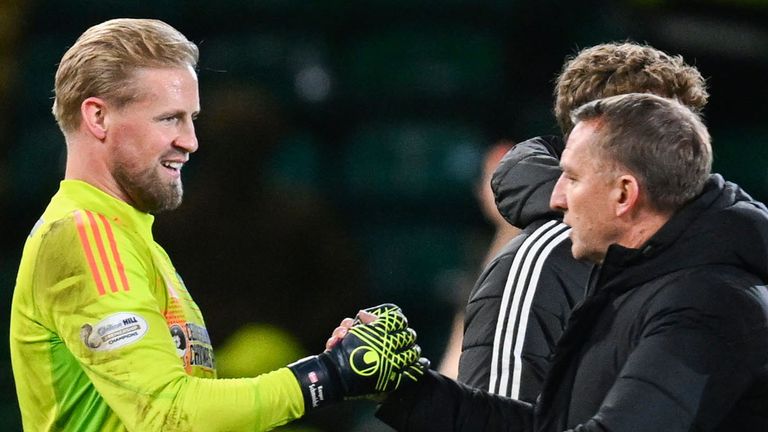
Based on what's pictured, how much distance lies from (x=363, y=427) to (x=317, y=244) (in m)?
0.74

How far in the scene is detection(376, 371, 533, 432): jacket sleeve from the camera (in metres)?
2.25

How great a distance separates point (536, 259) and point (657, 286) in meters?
0.43

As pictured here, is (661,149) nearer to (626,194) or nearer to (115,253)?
(626,194)

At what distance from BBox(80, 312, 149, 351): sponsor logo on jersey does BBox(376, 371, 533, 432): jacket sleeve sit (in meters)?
0.55

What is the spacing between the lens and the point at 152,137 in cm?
215

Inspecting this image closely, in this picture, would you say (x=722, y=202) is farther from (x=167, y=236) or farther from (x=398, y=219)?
(x=398, y=219)

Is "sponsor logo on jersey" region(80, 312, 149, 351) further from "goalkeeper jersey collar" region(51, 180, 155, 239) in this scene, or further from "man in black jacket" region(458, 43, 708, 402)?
"man in black jacket" region(458, 43, 708, 402)

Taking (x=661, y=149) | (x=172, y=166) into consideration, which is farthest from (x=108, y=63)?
(x=661, y=149)

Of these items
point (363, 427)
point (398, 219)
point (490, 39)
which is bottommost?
point (363, 427)

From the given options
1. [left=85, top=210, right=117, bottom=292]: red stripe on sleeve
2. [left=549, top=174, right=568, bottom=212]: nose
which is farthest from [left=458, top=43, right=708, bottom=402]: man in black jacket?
[left=85, top=210, right=117, bottom=292]: red stripe on sleeve

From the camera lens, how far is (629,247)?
203 centimetres

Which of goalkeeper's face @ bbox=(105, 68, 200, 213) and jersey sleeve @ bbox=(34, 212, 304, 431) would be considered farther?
goalkeeper's face @ bbox=(105, 68, 200, 213)

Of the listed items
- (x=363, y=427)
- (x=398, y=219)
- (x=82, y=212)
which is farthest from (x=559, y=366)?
(x=398, y=219)

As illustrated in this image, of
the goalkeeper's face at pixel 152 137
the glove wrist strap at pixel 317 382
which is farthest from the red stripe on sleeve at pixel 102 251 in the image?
the glove wrist strap at pixel 317 382
